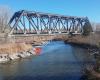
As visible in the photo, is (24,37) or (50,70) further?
(24,37)

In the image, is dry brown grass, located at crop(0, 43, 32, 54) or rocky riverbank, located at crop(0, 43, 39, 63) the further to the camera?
dry brown grass, located at crop(0, 43, 32, 54)

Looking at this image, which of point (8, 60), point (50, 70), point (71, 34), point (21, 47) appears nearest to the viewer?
point (50, 70)

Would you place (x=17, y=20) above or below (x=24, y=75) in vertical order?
above

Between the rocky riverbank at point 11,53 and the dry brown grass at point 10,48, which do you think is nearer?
the rocky riverbank at point 11,53

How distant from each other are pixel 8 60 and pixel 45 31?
51.2 m

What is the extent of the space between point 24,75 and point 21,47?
82.4 ft

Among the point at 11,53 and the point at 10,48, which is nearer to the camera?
the point at 11,53

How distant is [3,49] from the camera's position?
5056cm

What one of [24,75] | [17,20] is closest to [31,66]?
[24,75]

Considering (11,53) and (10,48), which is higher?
(10,48)

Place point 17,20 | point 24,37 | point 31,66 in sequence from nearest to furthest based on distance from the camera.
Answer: point 31,66, point 24,37, point 17,20

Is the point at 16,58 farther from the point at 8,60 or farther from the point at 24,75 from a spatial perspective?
the point at 24,75

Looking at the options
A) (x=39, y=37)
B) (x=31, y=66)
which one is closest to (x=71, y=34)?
(x=39, y=37)

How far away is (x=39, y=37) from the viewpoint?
297 ft
